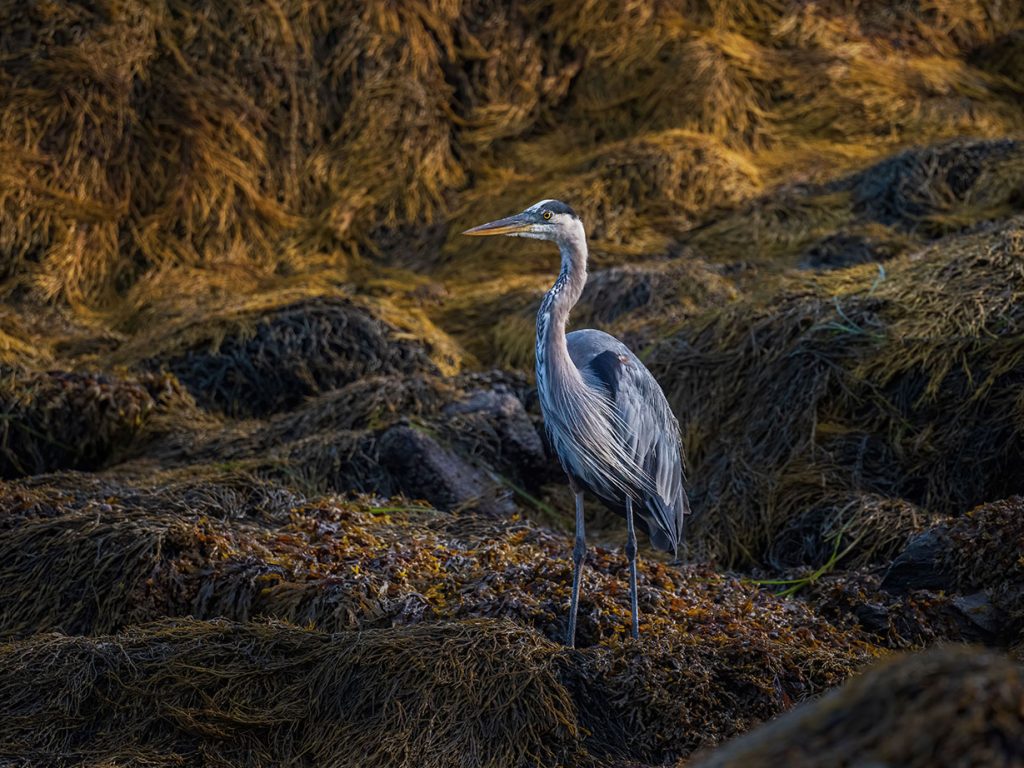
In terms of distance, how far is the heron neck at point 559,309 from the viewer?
3.86 metres

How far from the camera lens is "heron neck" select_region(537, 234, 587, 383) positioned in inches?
152

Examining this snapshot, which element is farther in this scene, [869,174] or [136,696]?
[869,174]

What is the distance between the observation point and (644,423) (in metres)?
4.15

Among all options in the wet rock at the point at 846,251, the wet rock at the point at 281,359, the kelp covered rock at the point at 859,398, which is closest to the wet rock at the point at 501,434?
the kelp covered rock at the point at 859,398

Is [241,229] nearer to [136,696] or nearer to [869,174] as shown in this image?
[869,174]

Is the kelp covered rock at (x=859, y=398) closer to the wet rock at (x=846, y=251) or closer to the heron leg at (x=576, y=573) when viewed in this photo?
the wet rock at (x=846, y=251)

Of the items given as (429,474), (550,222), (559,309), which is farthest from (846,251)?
(559,309)

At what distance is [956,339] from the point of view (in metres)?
5.09

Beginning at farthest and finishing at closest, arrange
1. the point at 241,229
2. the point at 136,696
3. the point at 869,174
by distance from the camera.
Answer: the point at 241,229
the point at 869,174
the point at 136,696

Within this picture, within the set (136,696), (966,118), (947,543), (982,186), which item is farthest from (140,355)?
(966,118)

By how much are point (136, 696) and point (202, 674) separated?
17 cm

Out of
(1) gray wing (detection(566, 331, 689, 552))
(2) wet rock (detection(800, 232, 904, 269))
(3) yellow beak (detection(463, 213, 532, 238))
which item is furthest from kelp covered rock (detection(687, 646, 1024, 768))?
(2) wet rock (detection(800, 232, 904, 269))


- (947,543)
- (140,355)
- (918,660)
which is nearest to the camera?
(918,660)

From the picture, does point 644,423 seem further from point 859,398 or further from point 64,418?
point 64,418
